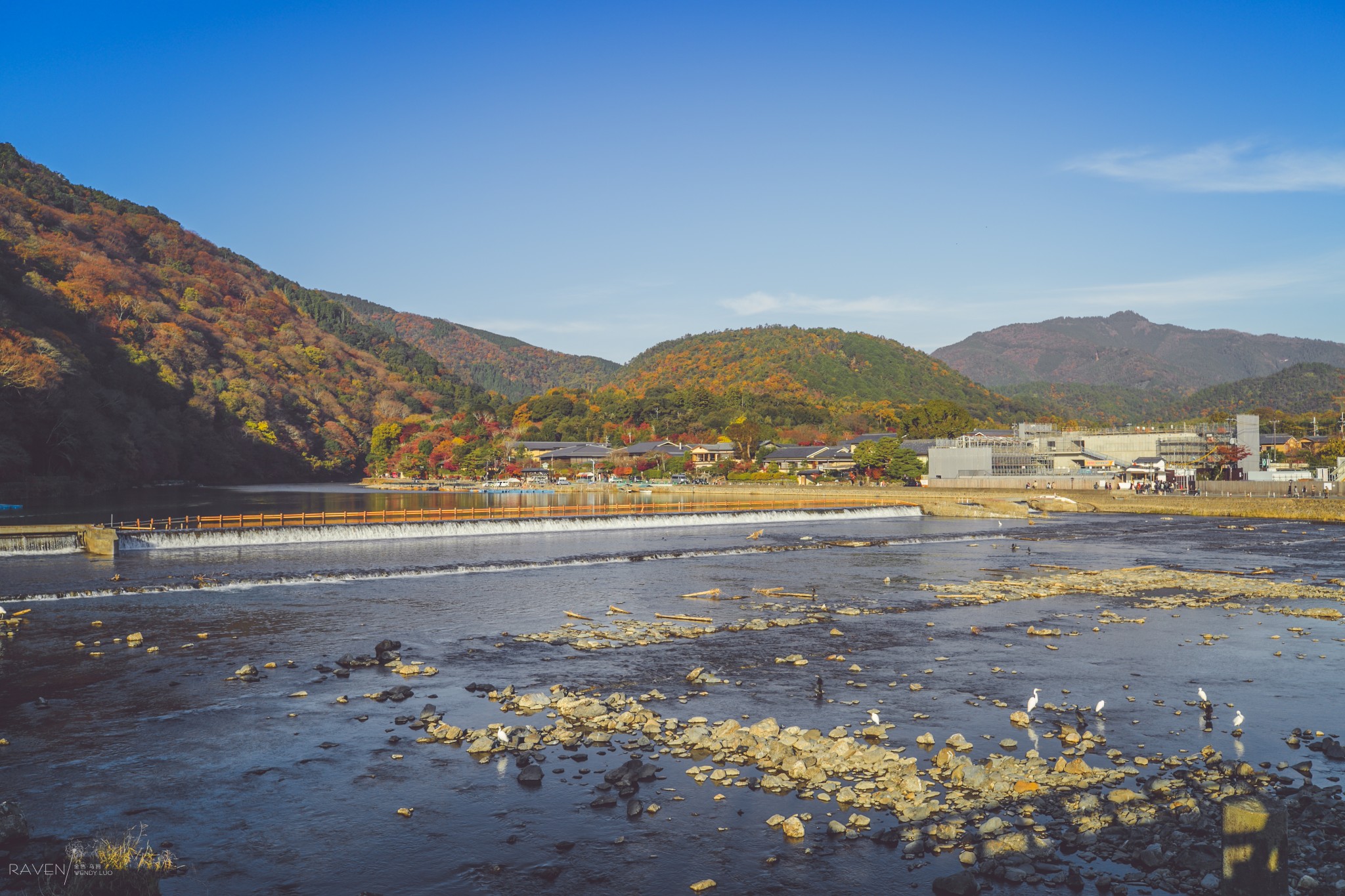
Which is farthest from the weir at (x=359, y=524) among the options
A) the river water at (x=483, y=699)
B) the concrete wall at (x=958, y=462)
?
the concrete wall at (x=958, y=462)

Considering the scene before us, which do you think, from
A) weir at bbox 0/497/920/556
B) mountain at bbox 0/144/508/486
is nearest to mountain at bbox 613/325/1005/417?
mountain at bbox 0/144/508/486

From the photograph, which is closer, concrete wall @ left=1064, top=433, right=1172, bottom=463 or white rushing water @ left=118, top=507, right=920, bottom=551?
white rushing water @ left=118, top=507, right=920, bottom=551

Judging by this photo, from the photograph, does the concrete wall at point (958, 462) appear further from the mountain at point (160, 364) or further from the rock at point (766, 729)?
the mountain at point (160, 364)

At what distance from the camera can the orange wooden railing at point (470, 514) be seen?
111ft

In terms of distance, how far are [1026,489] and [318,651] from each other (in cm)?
5180

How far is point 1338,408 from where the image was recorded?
112m

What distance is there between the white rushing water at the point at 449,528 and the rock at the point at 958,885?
28.8 metres

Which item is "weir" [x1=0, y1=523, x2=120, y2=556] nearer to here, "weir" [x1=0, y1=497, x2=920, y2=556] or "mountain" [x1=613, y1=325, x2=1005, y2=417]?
"weir" [x1=0, y1=497, x2=920, y2=556]

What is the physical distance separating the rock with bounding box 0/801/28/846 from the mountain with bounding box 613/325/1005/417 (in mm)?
98774

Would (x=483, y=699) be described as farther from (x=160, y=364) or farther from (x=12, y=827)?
(x=160, y=364)

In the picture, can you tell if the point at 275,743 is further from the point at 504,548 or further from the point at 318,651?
the point at 504,548

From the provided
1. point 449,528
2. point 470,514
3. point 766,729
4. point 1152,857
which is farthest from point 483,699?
point 470,514

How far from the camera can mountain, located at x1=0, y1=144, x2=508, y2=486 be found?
4853cm

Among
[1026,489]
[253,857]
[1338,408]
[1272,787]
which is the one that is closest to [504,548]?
[253,857]
